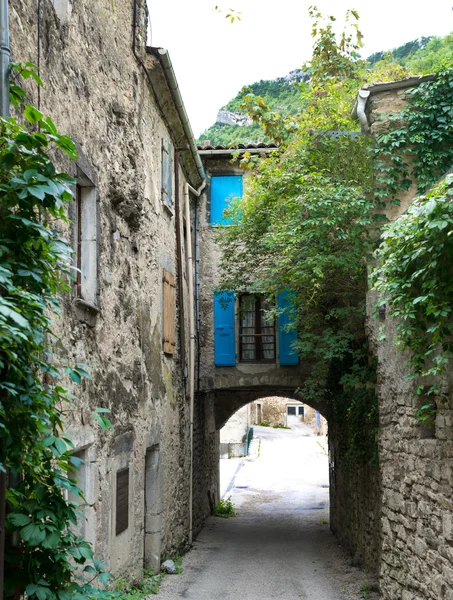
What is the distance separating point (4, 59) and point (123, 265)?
12.2ft

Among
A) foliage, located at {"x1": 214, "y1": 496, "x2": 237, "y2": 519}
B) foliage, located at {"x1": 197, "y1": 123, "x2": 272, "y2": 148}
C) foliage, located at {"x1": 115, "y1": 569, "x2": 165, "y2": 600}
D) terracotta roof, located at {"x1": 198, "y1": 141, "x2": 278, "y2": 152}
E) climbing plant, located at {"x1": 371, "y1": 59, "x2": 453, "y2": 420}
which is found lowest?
foliage, located at {"x1": 214, "y1": 496, "x2": 237, "y2": 519}

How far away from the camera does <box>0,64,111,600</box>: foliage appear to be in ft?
11.3

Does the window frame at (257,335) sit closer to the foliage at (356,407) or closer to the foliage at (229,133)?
the foliage at (356,407)

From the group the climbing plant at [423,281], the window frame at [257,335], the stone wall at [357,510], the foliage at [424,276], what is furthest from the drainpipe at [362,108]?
the window frame at [257,335]

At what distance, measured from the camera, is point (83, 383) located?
19.5 ft

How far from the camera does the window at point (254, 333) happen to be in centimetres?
1334

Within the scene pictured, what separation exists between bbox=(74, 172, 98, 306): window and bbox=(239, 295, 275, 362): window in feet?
23.1

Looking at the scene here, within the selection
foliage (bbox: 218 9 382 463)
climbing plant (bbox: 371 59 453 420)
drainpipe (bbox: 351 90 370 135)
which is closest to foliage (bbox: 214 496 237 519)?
foliage (bbox: 218 9 382 463)

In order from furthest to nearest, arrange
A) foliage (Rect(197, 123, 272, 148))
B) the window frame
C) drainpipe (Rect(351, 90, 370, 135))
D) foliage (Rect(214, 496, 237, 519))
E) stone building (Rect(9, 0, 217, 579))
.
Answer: foliage (Rect(197, 123, 272, 148))
foliage (Rect(214, 496, 237, 519))
the window frame
drainpipe (Rect(351, 90, 370, 135))
stone building (Rect(9, 0, 217, 579))

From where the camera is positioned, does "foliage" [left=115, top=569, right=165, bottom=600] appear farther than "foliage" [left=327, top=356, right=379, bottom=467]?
No

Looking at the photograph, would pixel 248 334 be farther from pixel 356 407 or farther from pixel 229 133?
pixel 229 133

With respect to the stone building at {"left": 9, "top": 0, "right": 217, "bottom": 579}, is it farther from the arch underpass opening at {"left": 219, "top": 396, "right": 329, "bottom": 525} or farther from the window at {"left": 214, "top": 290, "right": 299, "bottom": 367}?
the arch underpass opening at {"left": 219, "top": 396, "right": 329, "bottom": 525}

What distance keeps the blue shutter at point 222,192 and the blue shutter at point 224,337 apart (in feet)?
5.52

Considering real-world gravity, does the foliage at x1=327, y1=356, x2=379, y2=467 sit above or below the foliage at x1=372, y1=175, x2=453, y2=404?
below
